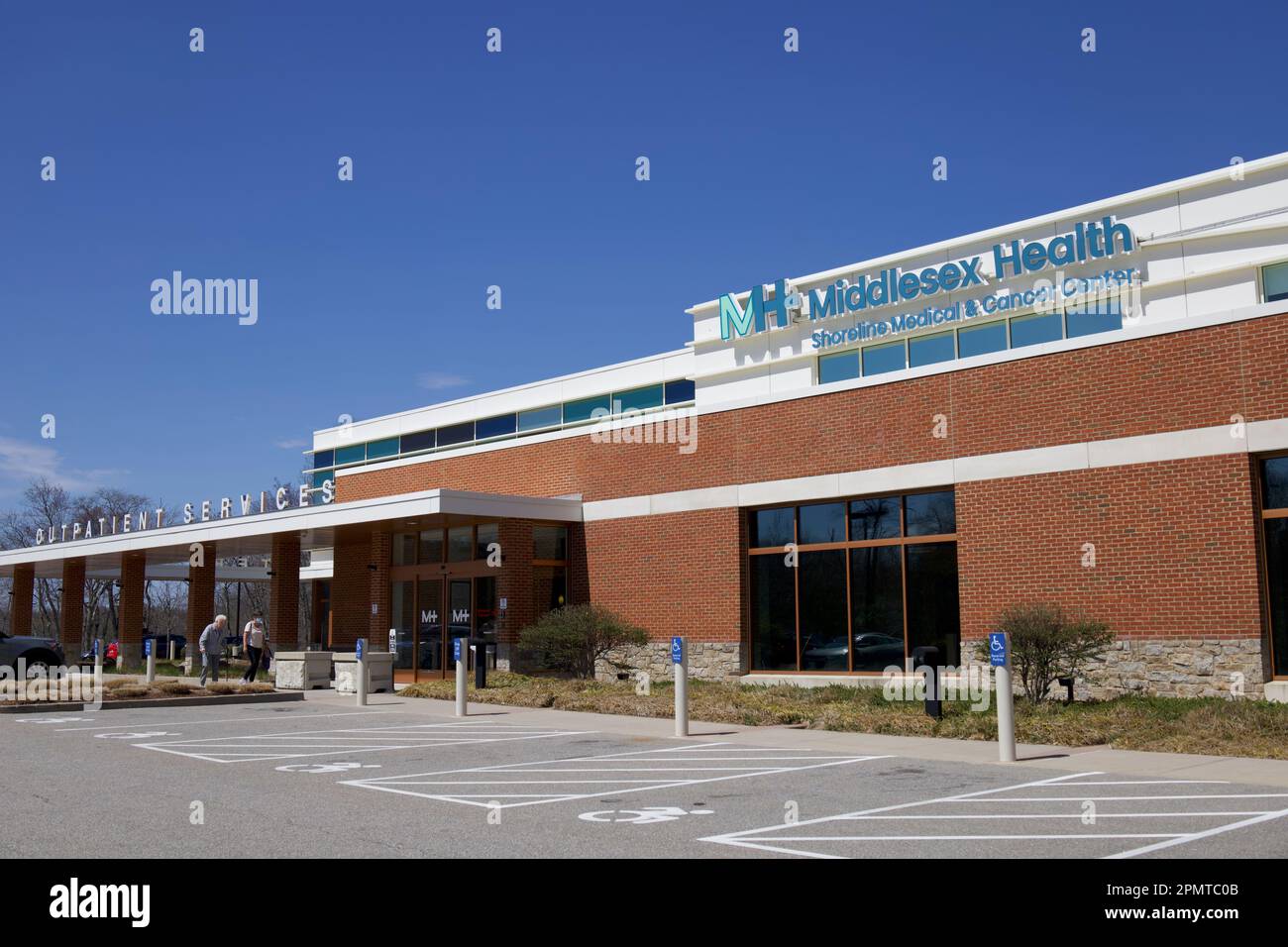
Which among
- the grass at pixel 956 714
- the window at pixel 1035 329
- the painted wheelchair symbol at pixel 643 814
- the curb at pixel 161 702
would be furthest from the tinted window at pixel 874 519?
the painted wheelchair symbol at pixel 643 814

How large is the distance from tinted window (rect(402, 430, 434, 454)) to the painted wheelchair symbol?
3071 cm

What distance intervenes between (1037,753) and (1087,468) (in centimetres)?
680

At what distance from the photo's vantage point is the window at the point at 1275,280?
2062 cm

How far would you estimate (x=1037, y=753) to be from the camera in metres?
13.2

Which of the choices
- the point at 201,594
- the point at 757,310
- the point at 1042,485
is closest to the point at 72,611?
the point at 201,594

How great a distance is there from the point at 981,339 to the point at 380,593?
15633 mm

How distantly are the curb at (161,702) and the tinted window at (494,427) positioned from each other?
14.5 metres

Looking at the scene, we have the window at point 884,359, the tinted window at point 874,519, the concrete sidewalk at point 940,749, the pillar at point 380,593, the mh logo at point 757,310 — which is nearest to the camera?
the concrete sidewalk at point 940,749

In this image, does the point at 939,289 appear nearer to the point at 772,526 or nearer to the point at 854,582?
the point at 772,526

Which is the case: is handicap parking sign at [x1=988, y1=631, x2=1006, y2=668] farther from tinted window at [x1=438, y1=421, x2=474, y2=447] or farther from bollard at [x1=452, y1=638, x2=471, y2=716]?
tinted window at [x1=438, y1=421, x2=474, y2=447]

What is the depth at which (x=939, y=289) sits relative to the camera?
24.6 m

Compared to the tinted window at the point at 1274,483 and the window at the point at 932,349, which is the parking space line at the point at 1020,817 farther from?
the window at the point at 932,349

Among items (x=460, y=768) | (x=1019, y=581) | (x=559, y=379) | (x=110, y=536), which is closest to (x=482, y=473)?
(x=559, y=379)

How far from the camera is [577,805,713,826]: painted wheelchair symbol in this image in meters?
9.02
